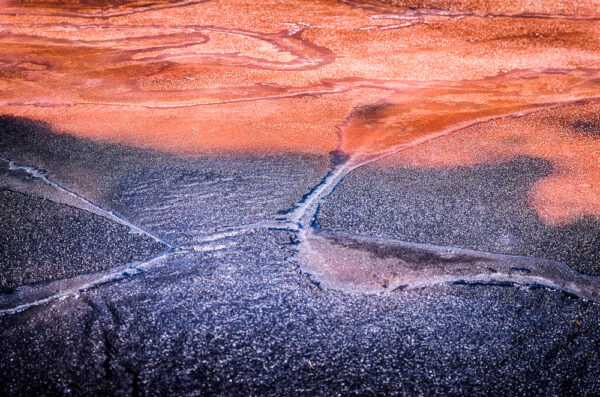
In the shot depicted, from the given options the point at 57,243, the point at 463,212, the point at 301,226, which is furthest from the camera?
the point at 463,212

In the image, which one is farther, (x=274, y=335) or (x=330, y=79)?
(x=330, y=79)

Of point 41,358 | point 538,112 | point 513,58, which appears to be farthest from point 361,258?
point 513,58

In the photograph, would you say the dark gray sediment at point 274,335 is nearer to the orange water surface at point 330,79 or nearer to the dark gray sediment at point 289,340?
the dark gray sediment at point 289,340

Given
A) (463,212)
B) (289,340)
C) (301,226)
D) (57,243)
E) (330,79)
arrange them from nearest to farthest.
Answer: (289,340)
(57,243)
(301,226)
(463,212)
(330,79)

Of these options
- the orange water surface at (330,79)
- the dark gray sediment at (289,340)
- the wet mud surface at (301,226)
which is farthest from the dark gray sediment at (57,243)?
the orange water surface at (330,79)

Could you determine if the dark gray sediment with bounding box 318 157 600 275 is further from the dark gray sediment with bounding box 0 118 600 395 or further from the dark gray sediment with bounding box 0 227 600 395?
the dark gray sediment with bounding box 0 227 600 395

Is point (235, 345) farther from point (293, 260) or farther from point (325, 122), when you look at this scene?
point (325, 122)

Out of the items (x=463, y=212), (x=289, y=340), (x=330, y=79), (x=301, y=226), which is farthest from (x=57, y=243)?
(x=330, y=79)

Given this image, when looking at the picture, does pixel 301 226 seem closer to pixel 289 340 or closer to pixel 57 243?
pixel 289 340

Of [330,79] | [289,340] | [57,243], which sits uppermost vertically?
[330,79]

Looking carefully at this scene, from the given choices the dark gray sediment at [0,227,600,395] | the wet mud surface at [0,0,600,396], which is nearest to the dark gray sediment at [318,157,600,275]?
the wet mud surface at [0,0,600,396]

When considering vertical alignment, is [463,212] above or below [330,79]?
below
